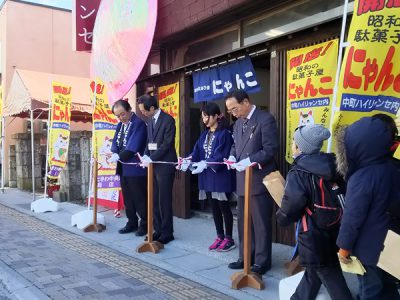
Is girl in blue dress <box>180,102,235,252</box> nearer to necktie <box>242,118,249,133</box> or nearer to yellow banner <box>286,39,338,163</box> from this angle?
necktie <box>242,118,249,133</box>

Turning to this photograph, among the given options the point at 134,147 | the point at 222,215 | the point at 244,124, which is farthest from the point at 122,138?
the point at 244,124

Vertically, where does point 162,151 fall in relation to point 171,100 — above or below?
below

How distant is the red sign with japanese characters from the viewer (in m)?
9.20

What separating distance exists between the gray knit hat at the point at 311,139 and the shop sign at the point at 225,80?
2.88 meters

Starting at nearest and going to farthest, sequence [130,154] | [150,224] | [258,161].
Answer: [258,161] → [150,224] → [130,154]

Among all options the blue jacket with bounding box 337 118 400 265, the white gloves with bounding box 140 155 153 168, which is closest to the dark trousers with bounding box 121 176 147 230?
the white gloves with bounding box 140 155 153 168

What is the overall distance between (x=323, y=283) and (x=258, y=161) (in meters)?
1.53

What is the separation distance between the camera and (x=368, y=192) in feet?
8.59

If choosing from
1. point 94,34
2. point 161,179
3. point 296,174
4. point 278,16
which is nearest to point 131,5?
point 94,34

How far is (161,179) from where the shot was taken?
5871 mm

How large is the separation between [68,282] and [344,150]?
3.27 metres

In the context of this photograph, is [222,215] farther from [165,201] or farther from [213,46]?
[213,46]

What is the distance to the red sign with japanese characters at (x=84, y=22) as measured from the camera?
9203mm

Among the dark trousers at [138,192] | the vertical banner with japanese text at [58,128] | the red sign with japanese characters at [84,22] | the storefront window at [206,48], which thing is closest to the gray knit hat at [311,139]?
the dark trousers at [138,192]
